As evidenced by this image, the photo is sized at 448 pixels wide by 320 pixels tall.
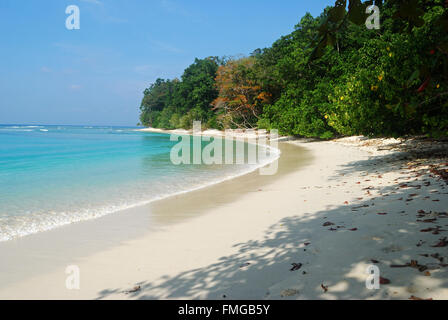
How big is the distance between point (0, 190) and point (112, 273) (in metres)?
10.1

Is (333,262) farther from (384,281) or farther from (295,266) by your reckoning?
(384,281)

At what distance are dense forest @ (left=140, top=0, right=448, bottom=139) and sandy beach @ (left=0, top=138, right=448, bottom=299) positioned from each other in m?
1.71

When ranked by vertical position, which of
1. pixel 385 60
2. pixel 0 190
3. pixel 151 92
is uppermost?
pixel 151 92

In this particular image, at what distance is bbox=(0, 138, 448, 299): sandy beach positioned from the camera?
3.13 metres

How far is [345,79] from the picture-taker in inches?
931

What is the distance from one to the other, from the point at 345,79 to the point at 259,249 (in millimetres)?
22761

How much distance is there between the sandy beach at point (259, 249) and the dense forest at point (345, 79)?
67.4 inches

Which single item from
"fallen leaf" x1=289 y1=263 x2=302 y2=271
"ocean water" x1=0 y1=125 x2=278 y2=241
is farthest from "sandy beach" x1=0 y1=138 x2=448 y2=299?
"ocean water" x1=0 y1=125 x2=278 y2=241

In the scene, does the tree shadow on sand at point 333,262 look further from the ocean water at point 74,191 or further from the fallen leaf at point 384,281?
the ocean water at point 74,191

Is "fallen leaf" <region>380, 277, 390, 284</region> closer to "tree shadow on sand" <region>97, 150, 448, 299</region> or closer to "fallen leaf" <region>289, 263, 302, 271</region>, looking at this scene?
"tree shadow on sand" <region>97, 150, 448, 299</region>

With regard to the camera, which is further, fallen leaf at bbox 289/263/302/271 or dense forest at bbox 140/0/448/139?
fallen leaf at bbox 289/263/302/271

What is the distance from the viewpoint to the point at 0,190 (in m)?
11.3
